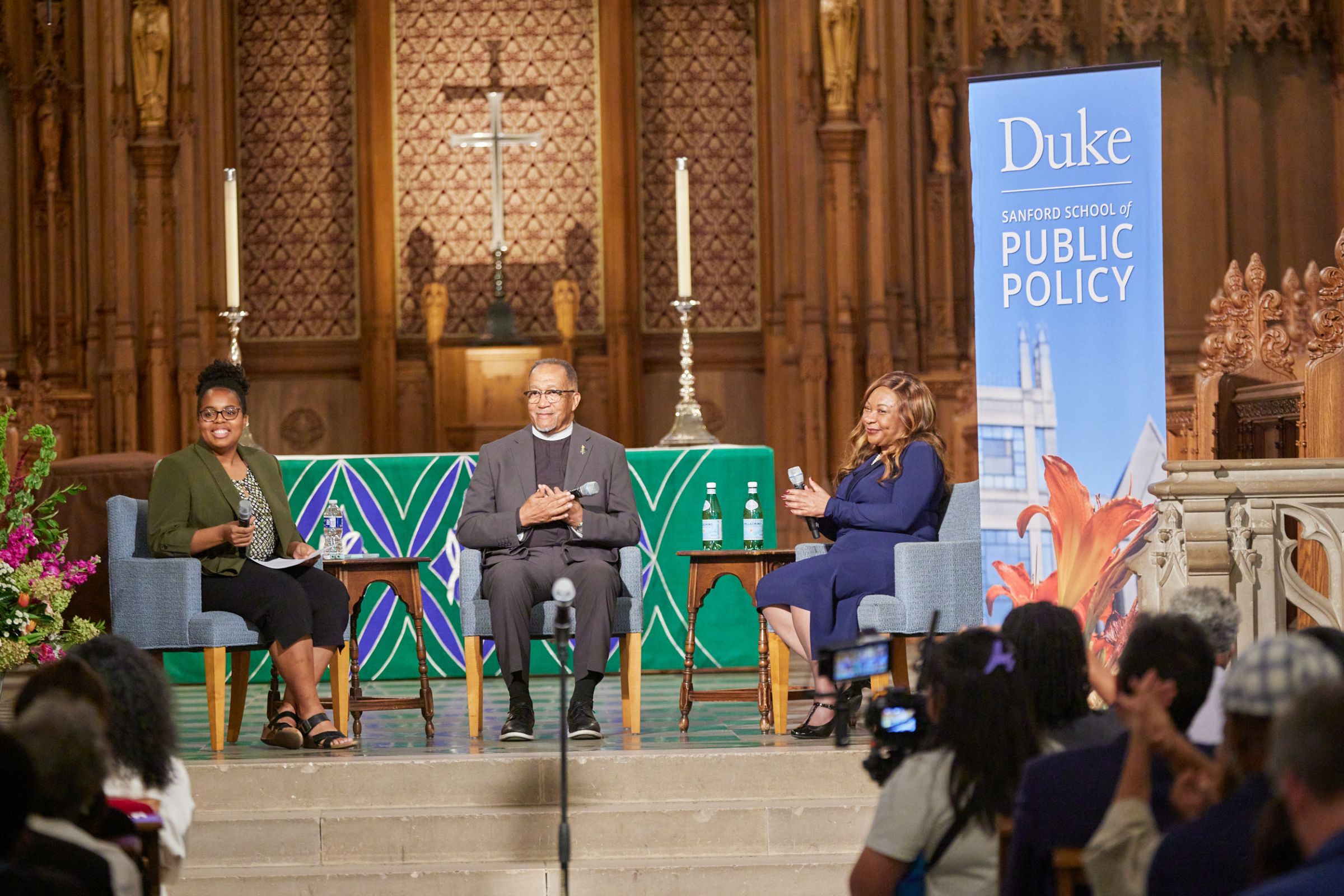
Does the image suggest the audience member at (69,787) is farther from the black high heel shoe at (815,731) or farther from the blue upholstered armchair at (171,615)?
the black high heel shoe at (815,731)

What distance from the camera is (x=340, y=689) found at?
5.36 meters

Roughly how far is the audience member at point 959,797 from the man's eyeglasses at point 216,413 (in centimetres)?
330

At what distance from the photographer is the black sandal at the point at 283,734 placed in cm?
509

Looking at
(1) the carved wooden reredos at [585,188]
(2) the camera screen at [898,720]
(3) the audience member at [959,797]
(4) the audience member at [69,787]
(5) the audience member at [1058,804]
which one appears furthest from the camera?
(1) the carved wooden reredos at [585,188]

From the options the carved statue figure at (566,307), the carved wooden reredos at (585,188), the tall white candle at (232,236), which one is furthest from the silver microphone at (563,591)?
the carved statue figure at (566,307)

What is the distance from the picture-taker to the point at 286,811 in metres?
4.66

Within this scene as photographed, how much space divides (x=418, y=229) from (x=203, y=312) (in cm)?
134

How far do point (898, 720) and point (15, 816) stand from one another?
144 cm

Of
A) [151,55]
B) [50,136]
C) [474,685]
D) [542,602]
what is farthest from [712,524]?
[50,136]

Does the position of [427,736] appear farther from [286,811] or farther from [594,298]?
[594,298]

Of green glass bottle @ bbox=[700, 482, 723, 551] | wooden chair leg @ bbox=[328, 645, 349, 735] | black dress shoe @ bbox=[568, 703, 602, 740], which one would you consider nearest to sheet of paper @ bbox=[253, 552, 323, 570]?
wooden chair leg @ bbox=[328, 645, 349, 735]

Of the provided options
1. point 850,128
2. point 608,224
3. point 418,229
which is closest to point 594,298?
point 608,224

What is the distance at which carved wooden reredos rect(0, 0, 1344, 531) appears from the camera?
9008 millimetres

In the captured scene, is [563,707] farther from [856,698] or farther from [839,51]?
[839,51]
